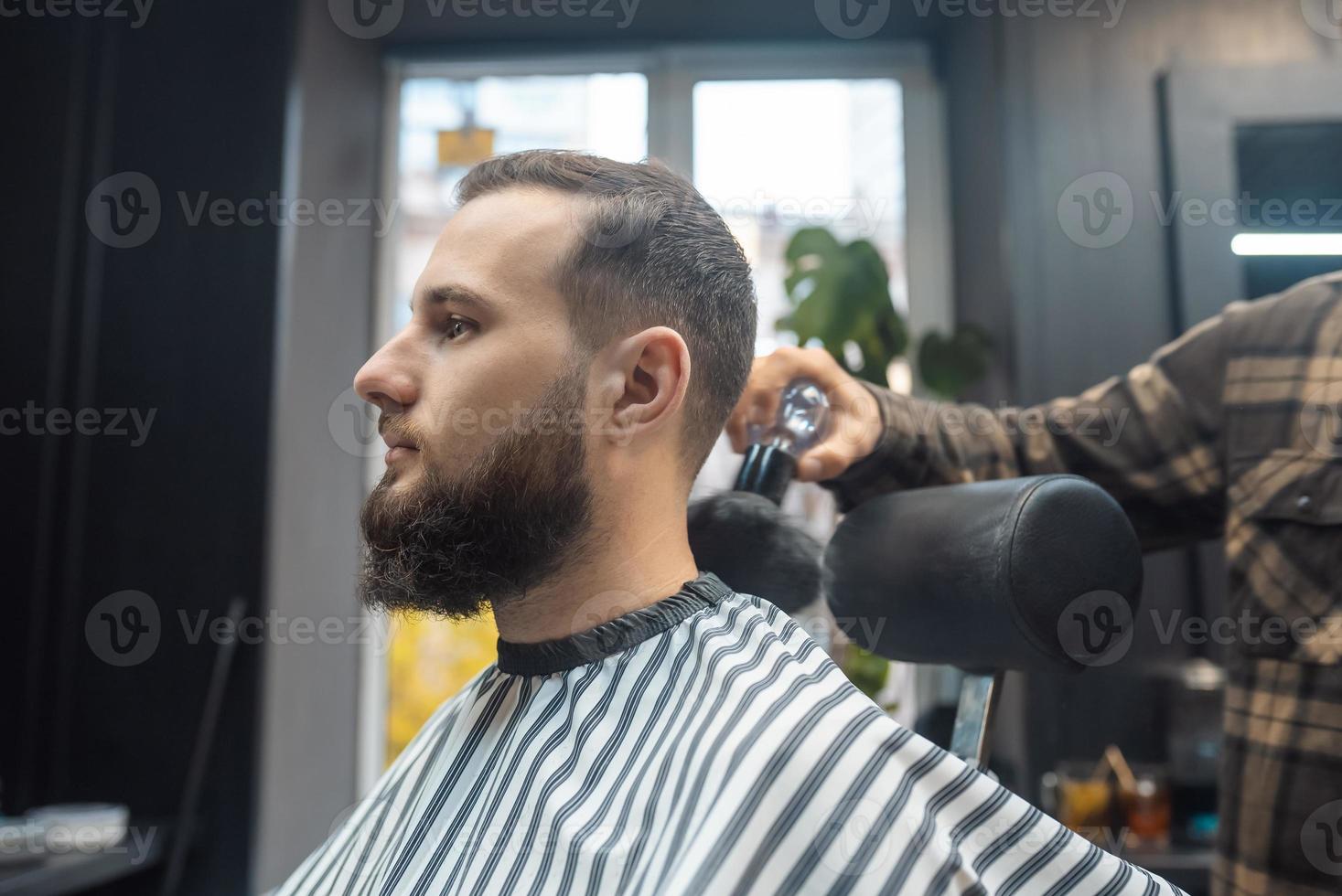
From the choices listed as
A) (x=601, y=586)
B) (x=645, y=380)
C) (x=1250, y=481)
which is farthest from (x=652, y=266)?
(x=1250, y=481)

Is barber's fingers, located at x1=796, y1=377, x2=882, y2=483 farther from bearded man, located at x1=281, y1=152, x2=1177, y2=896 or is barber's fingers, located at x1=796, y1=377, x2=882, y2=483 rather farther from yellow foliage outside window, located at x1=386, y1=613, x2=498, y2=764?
yellow foliage outside window, located at x1=386, y1=613, x2=498, y2=764

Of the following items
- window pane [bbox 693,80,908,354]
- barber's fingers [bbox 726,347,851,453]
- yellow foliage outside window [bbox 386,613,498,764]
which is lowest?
yellow foliage outside window [bbox 386,613,498,764]

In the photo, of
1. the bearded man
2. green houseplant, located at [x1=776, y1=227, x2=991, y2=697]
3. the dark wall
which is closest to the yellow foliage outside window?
the dark wall

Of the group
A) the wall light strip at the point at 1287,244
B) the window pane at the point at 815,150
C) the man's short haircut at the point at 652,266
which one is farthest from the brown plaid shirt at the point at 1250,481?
the window pane at the point at 815,150

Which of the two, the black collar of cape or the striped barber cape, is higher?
the black collar of cape

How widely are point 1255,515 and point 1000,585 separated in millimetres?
612

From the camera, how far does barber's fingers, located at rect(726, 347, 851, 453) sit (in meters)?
1.37

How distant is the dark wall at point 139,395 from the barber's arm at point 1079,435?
187 centimetres

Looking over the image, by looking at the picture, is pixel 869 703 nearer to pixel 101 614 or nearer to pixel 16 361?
pixel 101 614

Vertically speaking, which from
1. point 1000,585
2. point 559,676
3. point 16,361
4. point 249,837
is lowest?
point 249,837

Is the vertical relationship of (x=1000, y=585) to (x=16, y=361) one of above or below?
below

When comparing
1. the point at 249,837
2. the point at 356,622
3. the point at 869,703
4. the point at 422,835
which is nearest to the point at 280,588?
the point at 356,622

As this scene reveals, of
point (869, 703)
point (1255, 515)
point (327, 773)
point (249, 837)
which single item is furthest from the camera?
point (327, 773)

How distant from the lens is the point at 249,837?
8.55 feet
